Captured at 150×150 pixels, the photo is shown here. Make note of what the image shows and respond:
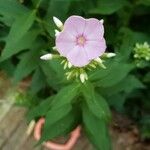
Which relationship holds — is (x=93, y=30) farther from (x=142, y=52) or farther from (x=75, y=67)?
(x=142, y=52)

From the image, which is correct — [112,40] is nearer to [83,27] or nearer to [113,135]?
[113,135]

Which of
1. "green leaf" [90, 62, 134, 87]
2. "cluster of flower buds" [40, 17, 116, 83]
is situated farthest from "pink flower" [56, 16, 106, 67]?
"green leaf" [90, 62, 134, 87]

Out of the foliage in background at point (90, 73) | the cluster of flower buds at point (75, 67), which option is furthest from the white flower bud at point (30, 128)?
the cluster of flower buds at point (75, 67)

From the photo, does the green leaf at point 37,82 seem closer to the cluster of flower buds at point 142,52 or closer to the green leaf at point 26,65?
the green leaf at point 26,65

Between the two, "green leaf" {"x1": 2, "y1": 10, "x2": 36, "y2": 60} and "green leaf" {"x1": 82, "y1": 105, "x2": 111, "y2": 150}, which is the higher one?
"green leaf" {"x1": 2, "y1": 10, "x2": 36, "y2": 60}

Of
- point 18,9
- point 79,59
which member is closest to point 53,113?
point 18,9

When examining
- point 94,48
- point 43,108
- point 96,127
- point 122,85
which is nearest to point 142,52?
point 122,85

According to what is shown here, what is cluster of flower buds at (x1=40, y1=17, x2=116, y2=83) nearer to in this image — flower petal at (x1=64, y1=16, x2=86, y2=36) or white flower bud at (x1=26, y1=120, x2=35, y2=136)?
flower petal at (x1=64, y1=16, x2=86, y2=36)

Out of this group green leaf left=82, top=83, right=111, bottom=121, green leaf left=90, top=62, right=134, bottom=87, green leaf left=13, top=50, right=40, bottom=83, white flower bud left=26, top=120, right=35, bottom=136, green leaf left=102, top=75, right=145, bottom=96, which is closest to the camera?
green leaf left=82, top=83, right=111, bottom=121
